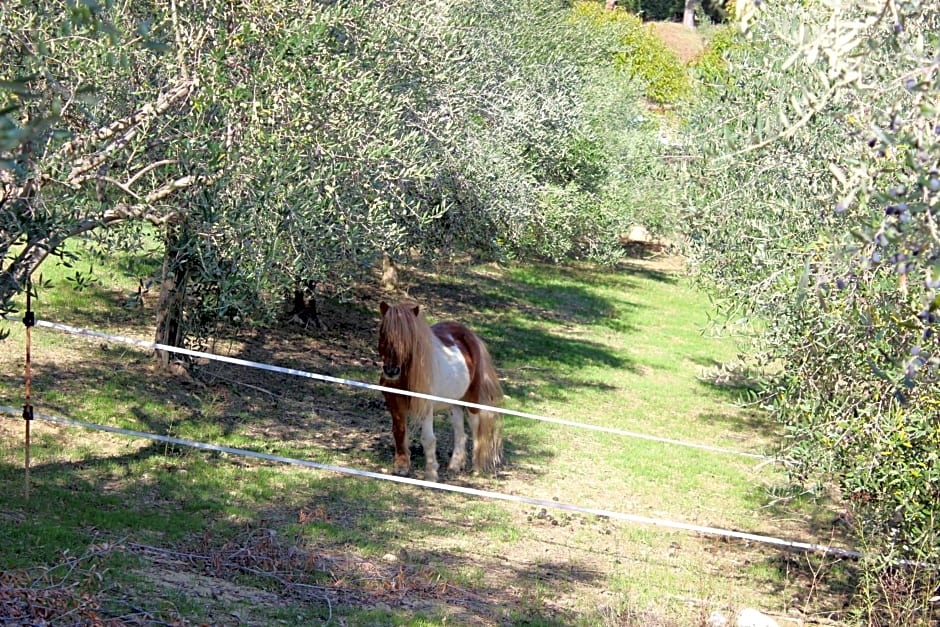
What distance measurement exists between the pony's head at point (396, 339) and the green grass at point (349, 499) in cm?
107

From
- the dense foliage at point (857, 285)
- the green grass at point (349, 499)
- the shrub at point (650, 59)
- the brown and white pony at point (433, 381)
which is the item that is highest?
the shrub at point (650, 59)

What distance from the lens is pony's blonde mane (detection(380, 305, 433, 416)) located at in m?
8.74

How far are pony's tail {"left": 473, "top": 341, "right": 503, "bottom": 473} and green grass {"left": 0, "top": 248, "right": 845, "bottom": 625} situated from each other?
199 mm

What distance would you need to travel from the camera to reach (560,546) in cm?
820

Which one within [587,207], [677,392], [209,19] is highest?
[209,19]

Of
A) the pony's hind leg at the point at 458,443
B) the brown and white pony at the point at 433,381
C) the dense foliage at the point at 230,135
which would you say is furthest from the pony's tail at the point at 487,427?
the dense foliage at the point at 230,135

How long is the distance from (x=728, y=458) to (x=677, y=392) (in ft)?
12.7

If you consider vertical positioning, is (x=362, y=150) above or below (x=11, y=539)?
above

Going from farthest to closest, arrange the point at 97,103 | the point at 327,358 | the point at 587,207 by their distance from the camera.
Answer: the point at 587,207 < the point at 327,358 < the point at 97,103

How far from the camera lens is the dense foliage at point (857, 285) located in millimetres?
3936

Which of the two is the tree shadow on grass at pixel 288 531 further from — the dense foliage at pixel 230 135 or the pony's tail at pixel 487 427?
the dense foliage at pixel 230 135

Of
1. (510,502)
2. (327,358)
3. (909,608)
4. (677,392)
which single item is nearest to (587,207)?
(677,392)

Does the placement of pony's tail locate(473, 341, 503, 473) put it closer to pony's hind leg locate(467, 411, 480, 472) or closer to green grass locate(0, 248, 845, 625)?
pony's hind leg locate(467, 411, 480, 472)

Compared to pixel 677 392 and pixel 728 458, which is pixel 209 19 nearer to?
pixel 728 458
